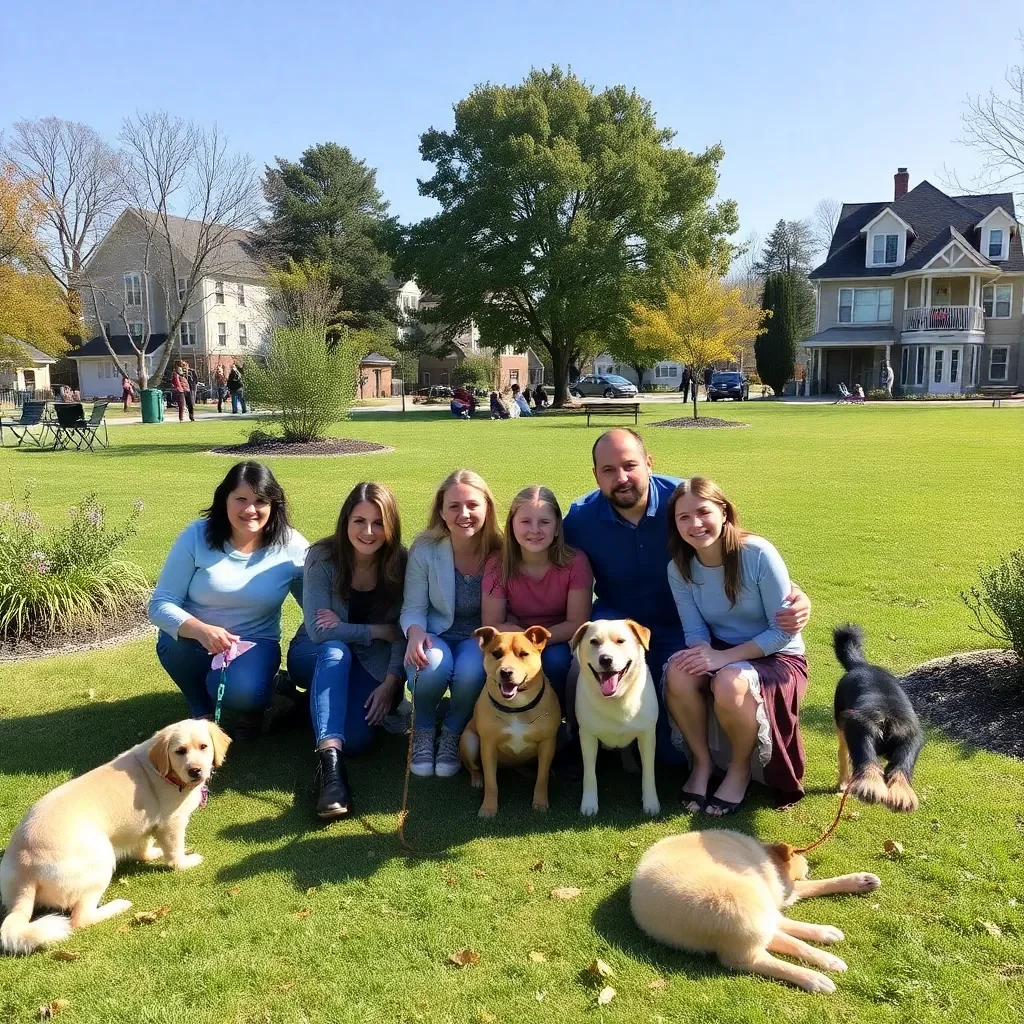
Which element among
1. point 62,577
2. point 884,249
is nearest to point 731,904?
point 62,577

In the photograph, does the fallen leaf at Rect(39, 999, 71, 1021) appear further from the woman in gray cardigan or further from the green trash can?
the green trash can

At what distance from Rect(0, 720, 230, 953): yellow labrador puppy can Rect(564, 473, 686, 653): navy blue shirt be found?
208cm

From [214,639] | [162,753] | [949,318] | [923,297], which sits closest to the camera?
[162,753]

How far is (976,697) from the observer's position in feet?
15.7

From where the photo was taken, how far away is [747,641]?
3.91 metres

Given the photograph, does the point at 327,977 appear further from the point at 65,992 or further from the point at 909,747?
the point at 909,747

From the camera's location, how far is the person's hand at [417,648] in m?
4.03

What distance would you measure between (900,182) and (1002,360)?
47.0 feet

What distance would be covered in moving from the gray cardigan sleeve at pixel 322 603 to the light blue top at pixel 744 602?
66.9 inches

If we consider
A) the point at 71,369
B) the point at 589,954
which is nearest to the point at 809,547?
the point at 589,954

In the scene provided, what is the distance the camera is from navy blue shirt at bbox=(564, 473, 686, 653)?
4309 mm

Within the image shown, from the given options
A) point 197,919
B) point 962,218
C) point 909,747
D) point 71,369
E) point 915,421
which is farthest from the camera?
point 71,369

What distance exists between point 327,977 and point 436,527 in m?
2.20

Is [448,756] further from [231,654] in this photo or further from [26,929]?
[26,929]
